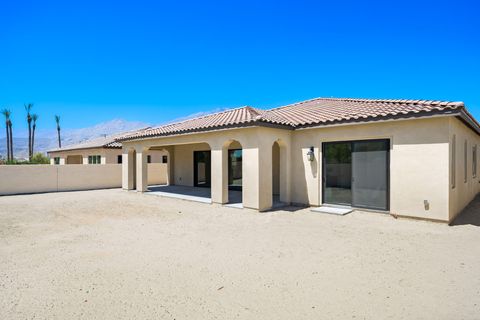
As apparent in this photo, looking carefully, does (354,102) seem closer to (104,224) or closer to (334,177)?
(334,177)

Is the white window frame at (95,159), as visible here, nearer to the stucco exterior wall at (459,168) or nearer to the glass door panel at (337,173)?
the glass door panel at (337,173)

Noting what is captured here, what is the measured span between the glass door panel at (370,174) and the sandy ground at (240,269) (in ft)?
3.95

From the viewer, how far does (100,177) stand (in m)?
20.3

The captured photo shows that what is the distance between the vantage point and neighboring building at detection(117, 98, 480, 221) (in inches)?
337

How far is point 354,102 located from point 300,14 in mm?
5437

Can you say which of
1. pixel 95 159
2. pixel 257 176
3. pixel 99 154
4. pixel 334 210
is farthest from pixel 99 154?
pixel 334 210

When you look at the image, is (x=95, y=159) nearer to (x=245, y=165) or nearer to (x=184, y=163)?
(x=184, y=163)

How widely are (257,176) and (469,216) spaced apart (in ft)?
25.9

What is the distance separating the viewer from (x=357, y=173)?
33.7ft

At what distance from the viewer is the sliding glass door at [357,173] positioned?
32.0 ft

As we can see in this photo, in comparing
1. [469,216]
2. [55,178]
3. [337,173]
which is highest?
[337,173]

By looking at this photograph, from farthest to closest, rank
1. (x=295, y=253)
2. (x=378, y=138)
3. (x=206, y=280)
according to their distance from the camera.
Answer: (x=378, y=138) → (x=295, y=253) → (x=206, y=280)

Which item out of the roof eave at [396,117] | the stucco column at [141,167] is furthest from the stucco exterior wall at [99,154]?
the roof eave at [396,117]

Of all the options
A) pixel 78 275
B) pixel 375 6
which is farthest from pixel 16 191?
pixel 375 6
